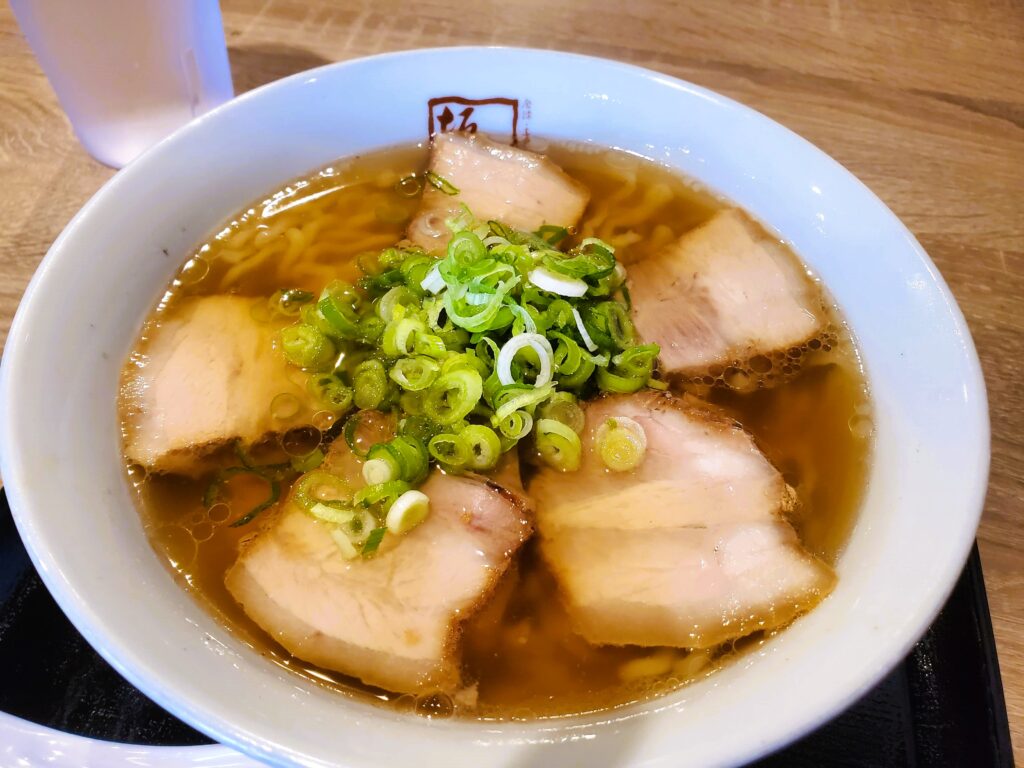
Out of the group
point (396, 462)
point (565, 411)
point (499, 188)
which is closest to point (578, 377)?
point (565, 411)

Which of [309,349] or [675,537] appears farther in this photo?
[309,349]

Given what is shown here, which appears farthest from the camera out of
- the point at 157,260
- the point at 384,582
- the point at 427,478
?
the point at 157,260

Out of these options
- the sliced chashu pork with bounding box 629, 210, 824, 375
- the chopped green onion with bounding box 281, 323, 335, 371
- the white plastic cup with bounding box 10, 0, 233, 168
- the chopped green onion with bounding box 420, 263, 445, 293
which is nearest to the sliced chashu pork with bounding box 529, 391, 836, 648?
the sliced chashu pork with bounding box 629, 210, 824, 375

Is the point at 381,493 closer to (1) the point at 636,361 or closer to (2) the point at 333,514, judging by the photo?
(2) the point at 333,514

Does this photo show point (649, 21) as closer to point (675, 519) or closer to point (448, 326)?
point (448, 326)

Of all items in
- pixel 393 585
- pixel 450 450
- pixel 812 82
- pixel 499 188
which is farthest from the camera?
pixel 812 82

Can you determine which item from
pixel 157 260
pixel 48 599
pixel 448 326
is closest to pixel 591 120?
pixel 448 326
